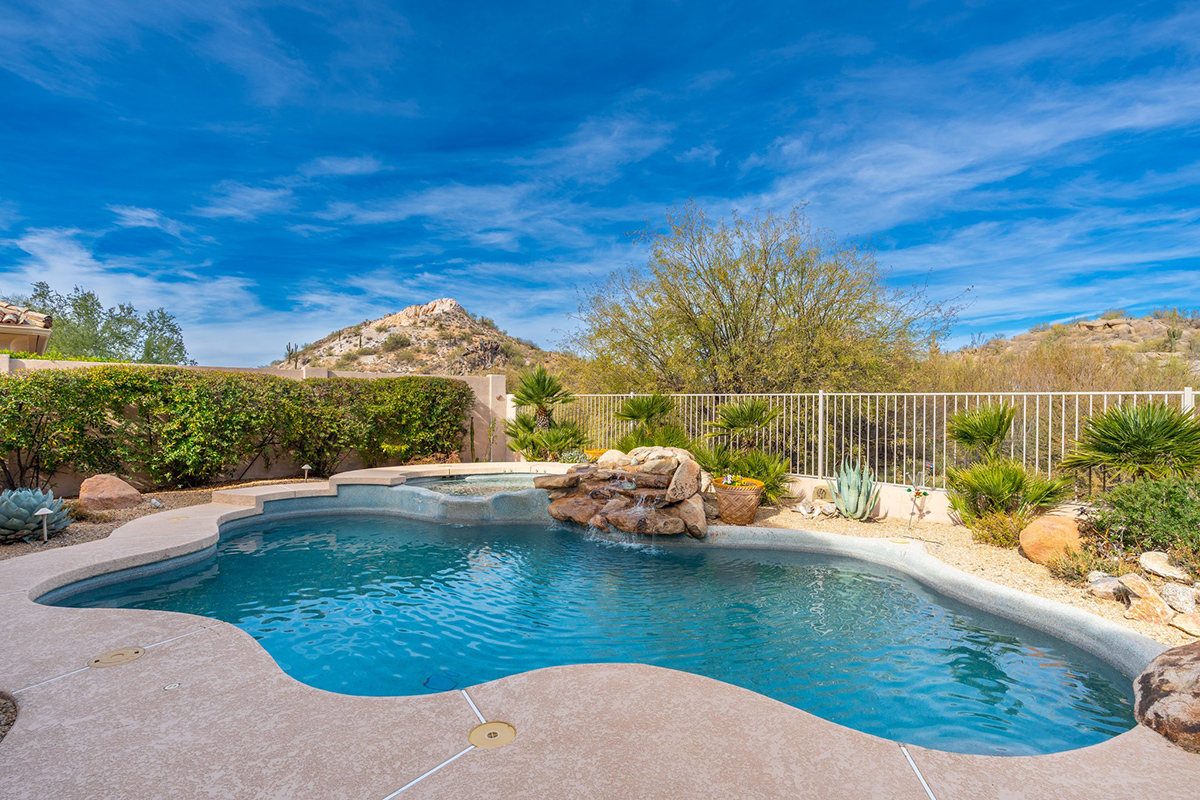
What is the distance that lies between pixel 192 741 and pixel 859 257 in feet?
45.5

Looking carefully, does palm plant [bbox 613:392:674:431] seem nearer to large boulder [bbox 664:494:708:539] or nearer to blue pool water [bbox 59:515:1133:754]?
large boulder [bbox 664:494:708:539]

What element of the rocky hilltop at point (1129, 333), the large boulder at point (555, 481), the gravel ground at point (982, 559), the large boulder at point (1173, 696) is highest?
the rocky hilltop at point (1129, 333)

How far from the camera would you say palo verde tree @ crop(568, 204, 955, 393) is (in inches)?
501

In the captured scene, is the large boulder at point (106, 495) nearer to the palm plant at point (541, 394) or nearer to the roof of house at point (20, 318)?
the palm plant at point (541, 394)

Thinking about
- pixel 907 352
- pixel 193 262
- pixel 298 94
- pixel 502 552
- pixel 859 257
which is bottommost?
pixel 502 552

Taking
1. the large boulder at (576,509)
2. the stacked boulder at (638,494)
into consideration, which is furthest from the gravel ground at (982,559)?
the large boulder at (576,509)

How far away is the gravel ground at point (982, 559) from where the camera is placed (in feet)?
13.4

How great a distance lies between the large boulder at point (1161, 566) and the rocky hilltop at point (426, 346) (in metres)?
28.5

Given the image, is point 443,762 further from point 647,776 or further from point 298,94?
point 298,94

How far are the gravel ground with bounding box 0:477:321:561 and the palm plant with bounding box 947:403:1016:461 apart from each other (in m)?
10.4

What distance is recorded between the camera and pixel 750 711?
242cm

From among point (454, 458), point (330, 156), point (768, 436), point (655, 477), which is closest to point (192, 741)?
point (655, 477)

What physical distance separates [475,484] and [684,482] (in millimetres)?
3846

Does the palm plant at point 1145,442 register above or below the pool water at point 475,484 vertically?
above
